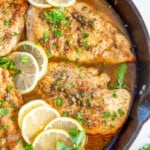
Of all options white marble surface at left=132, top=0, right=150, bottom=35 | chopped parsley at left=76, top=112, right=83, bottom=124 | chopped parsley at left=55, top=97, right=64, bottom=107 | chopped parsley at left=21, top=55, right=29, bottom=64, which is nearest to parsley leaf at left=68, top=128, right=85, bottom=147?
chopped parsley at left=76, top=112, right=83, bottom=124

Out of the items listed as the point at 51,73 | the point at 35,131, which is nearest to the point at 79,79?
the point at 51,73

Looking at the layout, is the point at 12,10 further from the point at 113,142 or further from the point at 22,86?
the point at 113,142

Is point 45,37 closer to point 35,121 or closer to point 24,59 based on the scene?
point 24,59

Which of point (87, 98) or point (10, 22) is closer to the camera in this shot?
point (87, 98)

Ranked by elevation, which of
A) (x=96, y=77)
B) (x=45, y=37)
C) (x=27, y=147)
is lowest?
(x=27, y=147)

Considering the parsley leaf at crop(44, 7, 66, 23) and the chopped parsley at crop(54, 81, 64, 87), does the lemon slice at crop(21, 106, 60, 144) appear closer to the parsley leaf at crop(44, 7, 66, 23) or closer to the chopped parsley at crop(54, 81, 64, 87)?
the chopped parsley at crop(54, 81, 64, 87)

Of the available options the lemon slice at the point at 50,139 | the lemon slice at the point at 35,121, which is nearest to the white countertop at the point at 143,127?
the lemon slice at the point at 50,139

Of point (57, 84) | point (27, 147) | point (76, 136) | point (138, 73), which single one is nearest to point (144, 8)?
point (138, 73)
